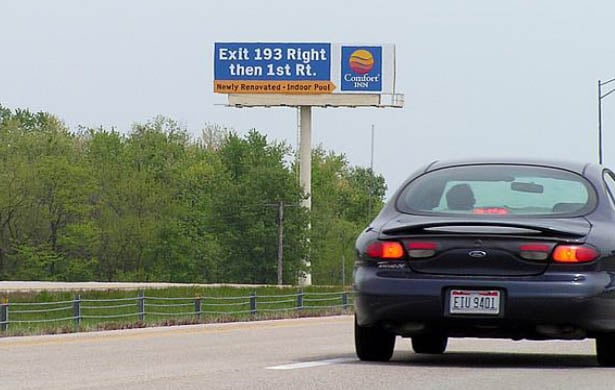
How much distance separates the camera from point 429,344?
14.1m

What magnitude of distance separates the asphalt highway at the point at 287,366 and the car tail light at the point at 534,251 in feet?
2.86

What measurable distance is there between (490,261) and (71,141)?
119 metres

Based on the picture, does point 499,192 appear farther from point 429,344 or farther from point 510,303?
point 429,344

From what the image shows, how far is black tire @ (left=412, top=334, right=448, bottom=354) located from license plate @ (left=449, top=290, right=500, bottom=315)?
2.28 meters

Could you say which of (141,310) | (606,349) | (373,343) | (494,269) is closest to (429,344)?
(373,343)

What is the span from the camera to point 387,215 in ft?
40.4

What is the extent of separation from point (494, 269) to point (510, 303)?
28 cm

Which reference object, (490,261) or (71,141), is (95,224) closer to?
(71,141)

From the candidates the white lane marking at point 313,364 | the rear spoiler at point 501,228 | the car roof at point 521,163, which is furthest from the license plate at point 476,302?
the car roof at point 521,163

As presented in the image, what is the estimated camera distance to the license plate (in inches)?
457

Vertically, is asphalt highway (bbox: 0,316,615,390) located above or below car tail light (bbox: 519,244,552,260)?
below

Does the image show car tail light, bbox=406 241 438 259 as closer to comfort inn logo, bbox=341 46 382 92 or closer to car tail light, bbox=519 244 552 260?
car tail light, bbox=519 244 552 260

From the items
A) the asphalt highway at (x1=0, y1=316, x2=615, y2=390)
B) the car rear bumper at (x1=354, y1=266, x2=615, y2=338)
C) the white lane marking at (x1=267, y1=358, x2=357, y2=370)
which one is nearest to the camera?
the asphalt highway at (x1=0, y1=316, x2=615, y2=390)

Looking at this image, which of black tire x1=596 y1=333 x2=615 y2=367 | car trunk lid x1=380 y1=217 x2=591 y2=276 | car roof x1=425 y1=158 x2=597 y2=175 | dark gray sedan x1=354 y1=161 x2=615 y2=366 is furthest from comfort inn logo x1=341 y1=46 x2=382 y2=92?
car trunk lid x1=380 y1=217 x2=591 y2=276
